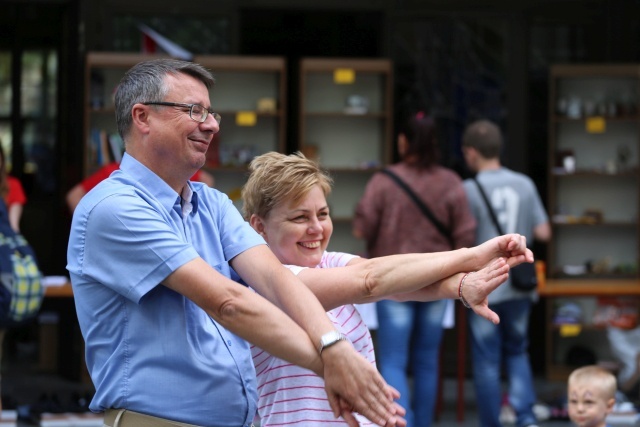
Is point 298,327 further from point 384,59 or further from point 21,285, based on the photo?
point 384,59

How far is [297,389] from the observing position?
3355 mm

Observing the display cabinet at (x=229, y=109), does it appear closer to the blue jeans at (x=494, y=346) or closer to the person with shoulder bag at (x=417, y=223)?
the person with shoulder bag at (x=417, y=223)

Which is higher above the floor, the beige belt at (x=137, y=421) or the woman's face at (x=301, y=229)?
the woman's face at (x=301, y=229)

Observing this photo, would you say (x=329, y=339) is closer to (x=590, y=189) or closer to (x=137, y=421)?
(x=137, y=421)

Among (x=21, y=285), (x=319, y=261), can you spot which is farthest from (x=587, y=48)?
(x=319, y=261)

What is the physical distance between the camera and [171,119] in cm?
297

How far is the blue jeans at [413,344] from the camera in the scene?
22.4ft

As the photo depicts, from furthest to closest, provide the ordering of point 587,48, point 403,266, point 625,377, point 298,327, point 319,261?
point 587,48 < point 625,377 < point 319,261 < point 403,266 < point 298,327

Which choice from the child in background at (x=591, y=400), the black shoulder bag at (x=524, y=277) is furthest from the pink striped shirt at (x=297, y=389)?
the black shoulder bag at (x=524, y=277)

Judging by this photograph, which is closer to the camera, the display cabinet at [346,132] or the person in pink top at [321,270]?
the person in pink top at [321,270]

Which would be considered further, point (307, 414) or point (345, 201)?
point (345, 201)

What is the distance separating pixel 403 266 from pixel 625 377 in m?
6.36

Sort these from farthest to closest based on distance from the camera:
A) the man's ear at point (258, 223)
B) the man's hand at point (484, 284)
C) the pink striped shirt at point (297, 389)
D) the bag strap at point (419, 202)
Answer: the bag strap at point (419, 202) → the man's ear at point (258, 223) → the pink striped shirt at point (297, 389) → the man's hand at point (484, 284)

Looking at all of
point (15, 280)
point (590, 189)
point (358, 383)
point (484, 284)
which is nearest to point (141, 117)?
point (358, 383)
